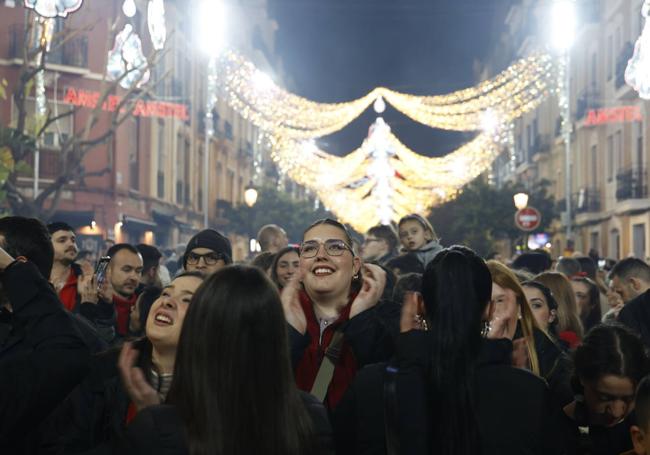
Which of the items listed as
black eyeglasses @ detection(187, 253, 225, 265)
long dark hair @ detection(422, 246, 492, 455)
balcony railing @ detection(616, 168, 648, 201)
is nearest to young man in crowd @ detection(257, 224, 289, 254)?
black eyeglasses @ detection(187, 253, 225, 265)

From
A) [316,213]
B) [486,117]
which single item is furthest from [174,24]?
[486,117]

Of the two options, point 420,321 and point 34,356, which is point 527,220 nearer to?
point 420,321

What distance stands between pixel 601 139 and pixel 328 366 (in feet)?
129

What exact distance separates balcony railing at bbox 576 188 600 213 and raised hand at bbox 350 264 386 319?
39170 millimetres

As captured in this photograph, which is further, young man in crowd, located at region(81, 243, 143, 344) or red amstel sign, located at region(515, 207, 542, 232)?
red amstel sign, located at region(515, 207, 542, 232)

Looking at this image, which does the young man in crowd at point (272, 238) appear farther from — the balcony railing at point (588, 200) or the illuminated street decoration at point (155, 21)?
the balcony railing at point (588, 200)

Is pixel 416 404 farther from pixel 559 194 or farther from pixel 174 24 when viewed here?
pixel 559 194

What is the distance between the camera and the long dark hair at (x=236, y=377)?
3072 mm

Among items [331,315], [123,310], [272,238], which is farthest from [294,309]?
[272,238]

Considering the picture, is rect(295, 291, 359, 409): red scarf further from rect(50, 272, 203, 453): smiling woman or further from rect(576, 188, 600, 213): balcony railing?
rect(576, 188, 600, 213): balcony railing

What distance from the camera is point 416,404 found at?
364 centimetres

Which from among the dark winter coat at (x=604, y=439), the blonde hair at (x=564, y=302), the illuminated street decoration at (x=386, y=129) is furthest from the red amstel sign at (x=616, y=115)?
the dark winter coat at (x=604, y=439)

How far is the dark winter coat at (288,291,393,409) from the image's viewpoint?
15.5 ft

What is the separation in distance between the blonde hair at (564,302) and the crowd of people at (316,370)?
7.19 feet
